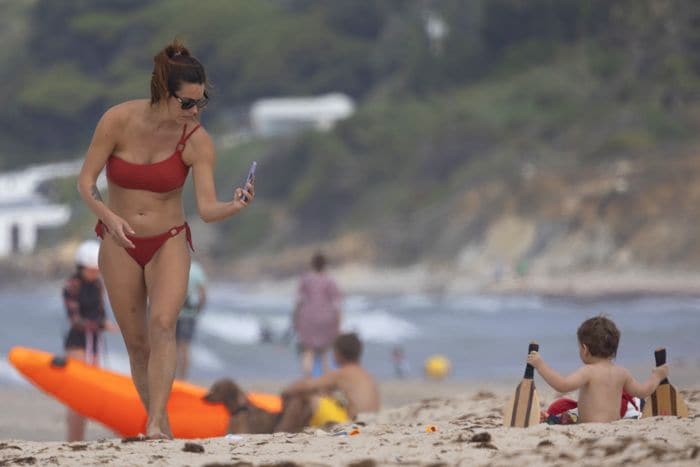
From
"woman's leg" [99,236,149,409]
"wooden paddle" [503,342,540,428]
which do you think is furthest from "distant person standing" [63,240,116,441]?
"wooden paddle" [503,342,540,428]

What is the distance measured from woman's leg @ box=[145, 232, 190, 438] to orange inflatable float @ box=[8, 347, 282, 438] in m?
2.29

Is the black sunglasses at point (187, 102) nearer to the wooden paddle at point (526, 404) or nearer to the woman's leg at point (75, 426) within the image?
the wooden paddle at point (526, 404)

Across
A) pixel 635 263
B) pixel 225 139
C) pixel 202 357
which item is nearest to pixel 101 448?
pixel 202 357

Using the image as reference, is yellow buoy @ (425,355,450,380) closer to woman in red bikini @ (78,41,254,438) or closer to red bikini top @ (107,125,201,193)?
woman in red bikini @ (78,41,254,438)

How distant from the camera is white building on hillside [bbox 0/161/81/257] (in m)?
82.5

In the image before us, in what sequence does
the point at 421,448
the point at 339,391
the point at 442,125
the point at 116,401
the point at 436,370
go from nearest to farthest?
the point at 421,448, the point at 116,401, the point at 339,391, the point at 436,370, the point at 442,125

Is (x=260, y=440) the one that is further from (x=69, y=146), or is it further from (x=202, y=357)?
(x=69, y=146)

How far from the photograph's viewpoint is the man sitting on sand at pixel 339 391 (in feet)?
26.6

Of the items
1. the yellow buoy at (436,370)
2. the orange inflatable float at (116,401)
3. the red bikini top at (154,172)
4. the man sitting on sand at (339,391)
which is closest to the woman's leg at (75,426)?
the orange inflatable float at (116,401)

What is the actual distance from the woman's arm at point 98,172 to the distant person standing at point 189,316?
185 inches

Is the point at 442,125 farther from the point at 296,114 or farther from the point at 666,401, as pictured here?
the point at 666,401

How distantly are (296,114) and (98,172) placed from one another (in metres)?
76.7

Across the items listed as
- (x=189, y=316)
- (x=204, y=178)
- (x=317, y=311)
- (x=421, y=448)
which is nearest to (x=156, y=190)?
(x=204, y=178)

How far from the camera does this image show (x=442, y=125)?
64.8 m
